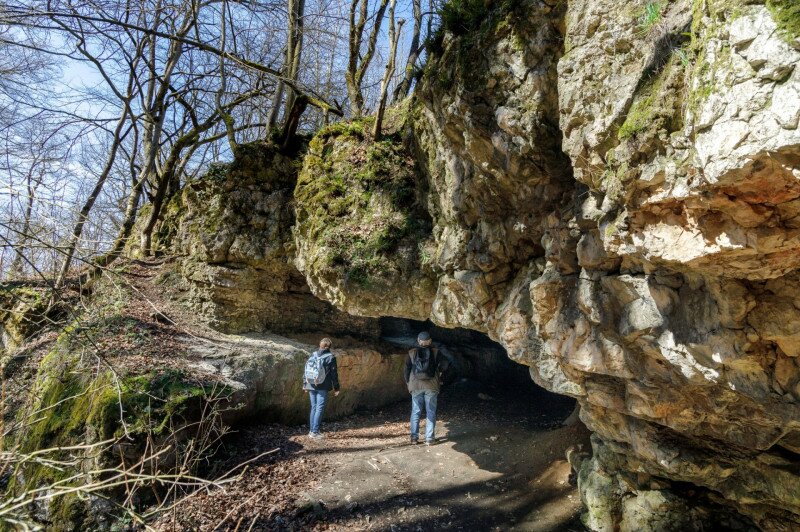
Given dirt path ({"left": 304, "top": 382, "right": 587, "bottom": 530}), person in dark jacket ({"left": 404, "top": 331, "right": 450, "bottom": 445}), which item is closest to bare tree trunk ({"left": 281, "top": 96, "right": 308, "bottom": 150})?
person in dark jacket ({"left": 404, "top": 331, "right": 450, "bottom": 445})

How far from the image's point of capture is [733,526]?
4395 mm

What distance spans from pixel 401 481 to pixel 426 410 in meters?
1.36

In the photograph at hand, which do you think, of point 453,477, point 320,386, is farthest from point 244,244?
point 453,477

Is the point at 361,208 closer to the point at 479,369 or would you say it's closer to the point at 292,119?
the point at 292,119

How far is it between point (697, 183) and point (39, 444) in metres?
7.63

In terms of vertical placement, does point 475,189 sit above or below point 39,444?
above

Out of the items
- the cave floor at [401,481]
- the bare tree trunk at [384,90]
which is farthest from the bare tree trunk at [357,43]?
the cave floor at [401,481]

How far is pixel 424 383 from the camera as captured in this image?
696 centimetres

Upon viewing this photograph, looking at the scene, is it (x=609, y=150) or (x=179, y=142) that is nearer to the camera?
(x=609, y=150)

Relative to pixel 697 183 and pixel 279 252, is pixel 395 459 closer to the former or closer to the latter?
pixel 279 252

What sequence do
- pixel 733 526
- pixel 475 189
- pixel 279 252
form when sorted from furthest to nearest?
1. pixel 279 252
2. pixel 475 189
3. pixel 733 526

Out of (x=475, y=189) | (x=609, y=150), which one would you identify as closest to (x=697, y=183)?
(x=609, y=150)

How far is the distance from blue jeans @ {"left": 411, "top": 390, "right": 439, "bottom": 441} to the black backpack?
272 mm

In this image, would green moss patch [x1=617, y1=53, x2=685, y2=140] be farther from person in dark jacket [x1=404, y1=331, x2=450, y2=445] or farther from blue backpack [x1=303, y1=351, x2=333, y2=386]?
blue backpack [x1=303, y1=351, x2=333, y2=386]
